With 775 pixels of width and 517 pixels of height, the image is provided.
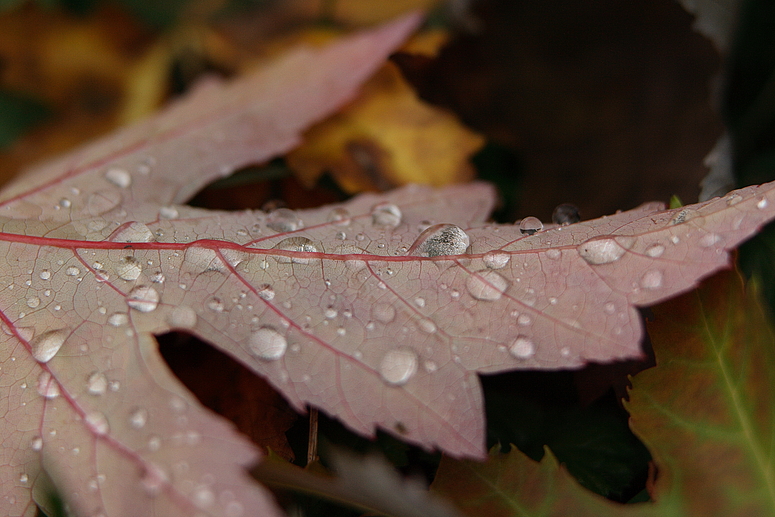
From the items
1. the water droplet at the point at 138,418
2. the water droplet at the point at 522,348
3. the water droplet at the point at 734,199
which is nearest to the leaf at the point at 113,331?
the water droplet at the point at 138,418

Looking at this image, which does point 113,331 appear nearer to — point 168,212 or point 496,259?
point 168,212

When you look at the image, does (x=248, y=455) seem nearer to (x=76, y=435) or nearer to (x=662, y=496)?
(x=76, y=435)

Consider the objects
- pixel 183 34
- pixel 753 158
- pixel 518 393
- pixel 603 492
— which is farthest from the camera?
pixel 183 34

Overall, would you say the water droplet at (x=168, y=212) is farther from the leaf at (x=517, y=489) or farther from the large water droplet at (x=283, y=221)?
the leaf at (x=517, y=489)

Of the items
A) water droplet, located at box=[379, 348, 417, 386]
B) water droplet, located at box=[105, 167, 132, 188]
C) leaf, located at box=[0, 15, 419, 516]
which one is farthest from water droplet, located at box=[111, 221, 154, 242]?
water droplet, located at box=[379, 348, 417, 386]

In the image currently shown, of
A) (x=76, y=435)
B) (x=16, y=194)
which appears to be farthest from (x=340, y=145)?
(x=76, y=435)

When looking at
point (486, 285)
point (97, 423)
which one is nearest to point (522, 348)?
point (486, 285)

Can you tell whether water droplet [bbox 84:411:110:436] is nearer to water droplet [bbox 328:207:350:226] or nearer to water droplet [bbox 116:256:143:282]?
water droplet [bbox 116:256:143:282]
